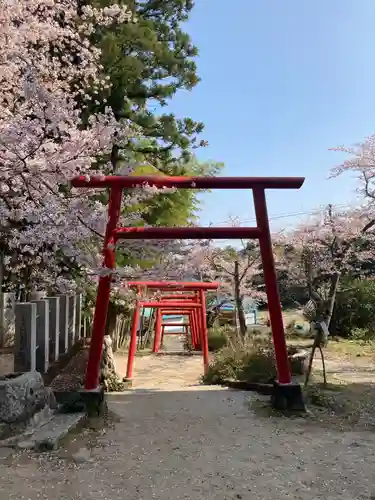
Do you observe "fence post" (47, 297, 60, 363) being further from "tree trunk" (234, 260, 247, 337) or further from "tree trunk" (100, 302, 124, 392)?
"tree trunk" (234, 260, 247, 337)

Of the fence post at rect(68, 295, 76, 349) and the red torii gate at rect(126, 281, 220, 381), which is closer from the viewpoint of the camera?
the fence post at rect(68, 295, 76, 349)

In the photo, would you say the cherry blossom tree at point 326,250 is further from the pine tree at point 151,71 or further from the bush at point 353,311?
the pine tree at point 151,71

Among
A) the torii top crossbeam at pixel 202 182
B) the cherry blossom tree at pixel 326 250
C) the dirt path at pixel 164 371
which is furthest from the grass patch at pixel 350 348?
the torii top crossbeam at pixel 202 182

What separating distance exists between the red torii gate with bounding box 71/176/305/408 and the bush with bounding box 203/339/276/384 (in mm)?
1088

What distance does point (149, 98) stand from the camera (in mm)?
9414

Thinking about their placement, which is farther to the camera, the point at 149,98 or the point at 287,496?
the point at 149,98

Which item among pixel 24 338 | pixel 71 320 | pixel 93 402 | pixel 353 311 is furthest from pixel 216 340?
pixel 24 338

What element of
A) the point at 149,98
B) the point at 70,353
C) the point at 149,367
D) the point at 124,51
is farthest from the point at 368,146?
the point at 70,353

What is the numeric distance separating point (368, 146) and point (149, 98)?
524 cm

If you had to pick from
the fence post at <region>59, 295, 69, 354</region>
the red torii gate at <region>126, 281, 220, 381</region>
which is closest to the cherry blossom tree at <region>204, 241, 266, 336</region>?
the red torii gate at <region>126, 281, 220, 381</region>

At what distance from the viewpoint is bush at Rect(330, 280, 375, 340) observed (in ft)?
51.1

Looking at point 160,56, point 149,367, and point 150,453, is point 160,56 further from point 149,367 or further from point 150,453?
point 150,453

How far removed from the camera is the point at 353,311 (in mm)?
15664

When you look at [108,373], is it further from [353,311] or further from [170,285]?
[353,311]
